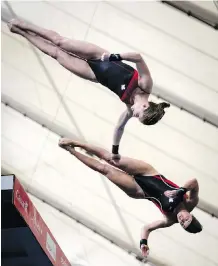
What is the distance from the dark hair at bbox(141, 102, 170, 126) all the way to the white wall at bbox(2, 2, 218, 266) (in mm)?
49

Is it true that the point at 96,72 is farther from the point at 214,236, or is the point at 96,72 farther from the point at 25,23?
the point at 214,236

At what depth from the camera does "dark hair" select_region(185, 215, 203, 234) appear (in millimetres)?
3768

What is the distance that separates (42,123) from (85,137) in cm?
32

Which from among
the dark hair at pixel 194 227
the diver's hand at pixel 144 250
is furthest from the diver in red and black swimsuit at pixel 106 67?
the diver's hand at pixel 144 250

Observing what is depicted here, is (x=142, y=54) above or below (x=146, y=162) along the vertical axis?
above

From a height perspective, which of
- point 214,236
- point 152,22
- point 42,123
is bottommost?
point 214,236

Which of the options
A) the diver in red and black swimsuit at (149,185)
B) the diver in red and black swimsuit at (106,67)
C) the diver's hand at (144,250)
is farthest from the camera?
the diver's hand at (144,250)

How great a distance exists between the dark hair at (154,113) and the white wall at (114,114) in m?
0.05

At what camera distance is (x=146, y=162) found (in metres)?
3.68

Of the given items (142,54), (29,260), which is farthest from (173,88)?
(29,260)

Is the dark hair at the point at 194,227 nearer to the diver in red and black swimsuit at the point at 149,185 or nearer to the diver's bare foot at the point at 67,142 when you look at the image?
the diver in red and black swimsuit at the point at 149,185

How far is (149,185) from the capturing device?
12.2 ft

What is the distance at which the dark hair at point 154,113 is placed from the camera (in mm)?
3451

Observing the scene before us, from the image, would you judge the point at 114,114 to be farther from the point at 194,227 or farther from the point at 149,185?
the point at 194,227
